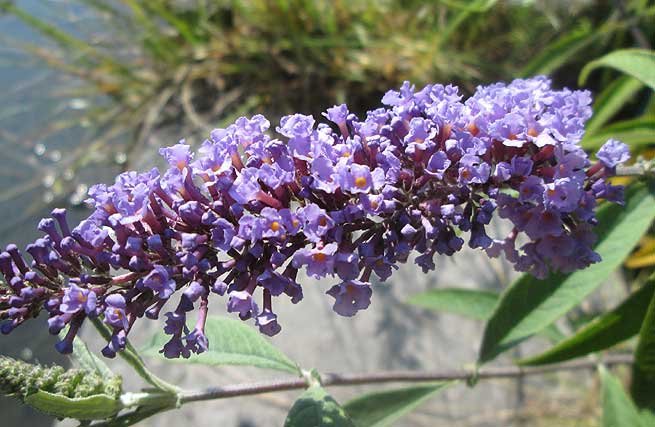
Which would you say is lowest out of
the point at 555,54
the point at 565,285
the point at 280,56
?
the point at 565,285

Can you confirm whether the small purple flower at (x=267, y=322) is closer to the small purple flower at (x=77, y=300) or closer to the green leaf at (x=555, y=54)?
the small purple flower at (x=77, y=300)

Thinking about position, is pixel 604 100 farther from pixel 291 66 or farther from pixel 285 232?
pixel 291 66

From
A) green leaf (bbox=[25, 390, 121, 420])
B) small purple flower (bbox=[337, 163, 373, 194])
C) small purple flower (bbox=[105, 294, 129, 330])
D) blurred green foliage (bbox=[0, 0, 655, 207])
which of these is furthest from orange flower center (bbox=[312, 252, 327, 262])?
blurred green foliage (bbox=[0, 0, 655, 207])

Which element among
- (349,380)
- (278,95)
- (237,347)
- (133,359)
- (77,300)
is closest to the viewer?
(77,300)

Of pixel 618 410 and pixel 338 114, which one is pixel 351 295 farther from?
pixel 618 410

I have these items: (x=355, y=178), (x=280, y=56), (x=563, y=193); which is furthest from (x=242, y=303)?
(x=280, y=56)

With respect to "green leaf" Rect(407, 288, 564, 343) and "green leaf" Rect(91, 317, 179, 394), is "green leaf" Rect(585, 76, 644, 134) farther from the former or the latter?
"green leaf" Rect(91, 317, 179, 394)
